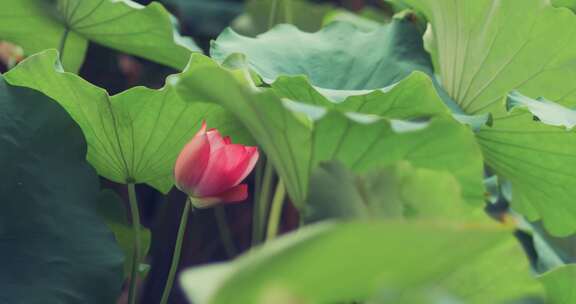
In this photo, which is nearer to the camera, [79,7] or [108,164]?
[108,164]

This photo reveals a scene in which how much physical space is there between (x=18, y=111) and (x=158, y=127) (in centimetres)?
14

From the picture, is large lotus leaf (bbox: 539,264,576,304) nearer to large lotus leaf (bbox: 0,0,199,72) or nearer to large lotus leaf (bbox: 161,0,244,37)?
large lotus leaf (bbox: 0,0,199,72)

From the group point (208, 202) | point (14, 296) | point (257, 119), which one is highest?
point (257, 119)

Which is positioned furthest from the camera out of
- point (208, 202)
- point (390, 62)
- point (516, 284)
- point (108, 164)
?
point (390, 62)

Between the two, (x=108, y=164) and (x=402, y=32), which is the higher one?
(x=402, y=32)

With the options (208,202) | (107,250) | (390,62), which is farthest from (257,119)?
(390,62)

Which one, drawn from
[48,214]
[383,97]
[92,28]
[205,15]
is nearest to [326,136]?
[383,97]

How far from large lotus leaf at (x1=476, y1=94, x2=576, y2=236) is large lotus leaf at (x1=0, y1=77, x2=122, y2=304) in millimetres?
420

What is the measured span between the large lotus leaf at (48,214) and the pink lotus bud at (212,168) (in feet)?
0.40

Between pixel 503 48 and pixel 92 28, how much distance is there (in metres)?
0.51

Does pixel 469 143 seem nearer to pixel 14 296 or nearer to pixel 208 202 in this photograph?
pixel 208 202

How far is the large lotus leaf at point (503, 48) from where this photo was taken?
878mm

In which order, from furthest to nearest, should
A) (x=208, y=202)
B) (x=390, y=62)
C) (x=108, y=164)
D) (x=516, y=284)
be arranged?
(x=390, y=62)
(x=108, y=164)
(x=208, y=202)
(x=516, y=284)

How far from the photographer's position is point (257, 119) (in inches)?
22.9
